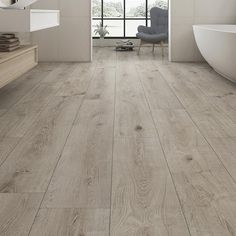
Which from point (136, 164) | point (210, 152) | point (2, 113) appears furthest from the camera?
point (2, 113)

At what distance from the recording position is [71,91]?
158 inches

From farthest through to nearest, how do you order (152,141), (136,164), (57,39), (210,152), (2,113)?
(57,39), (2,113), (152,141), (210,152), (136,164)

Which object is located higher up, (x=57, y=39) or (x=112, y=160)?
(x=57, y=39)

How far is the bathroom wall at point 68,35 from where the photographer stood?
6.42 metres

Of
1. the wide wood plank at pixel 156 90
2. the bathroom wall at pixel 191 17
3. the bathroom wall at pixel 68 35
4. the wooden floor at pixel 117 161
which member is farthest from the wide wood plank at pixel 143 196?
the bathroom wall at pixel 191 17

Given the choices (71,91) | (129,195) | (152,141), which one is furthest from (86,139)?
(71,91)

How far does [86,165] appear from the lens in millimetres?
2012

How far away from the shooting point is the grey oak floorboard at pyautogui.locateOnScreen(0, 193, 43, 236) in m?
1.39

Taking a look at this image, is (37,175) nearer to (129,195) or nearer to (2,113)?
(129,195)

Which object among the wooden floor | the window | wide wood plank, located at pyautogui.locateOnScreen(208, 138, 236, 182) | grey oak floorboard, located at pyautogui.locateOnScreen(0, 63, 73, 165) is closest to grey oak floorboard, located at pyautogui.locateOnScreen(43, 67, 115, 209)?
the wooden floor

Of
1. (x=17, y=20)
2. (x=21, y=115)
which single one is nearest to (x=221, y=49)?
(x=17, y=20)

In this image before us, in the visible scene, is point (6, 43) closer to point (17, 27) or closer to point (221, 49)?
point (17, 27)

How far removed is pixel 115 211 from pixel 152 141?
3.00ft

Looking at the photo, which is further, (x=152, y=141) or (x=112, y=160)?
(x=152, y=141)
